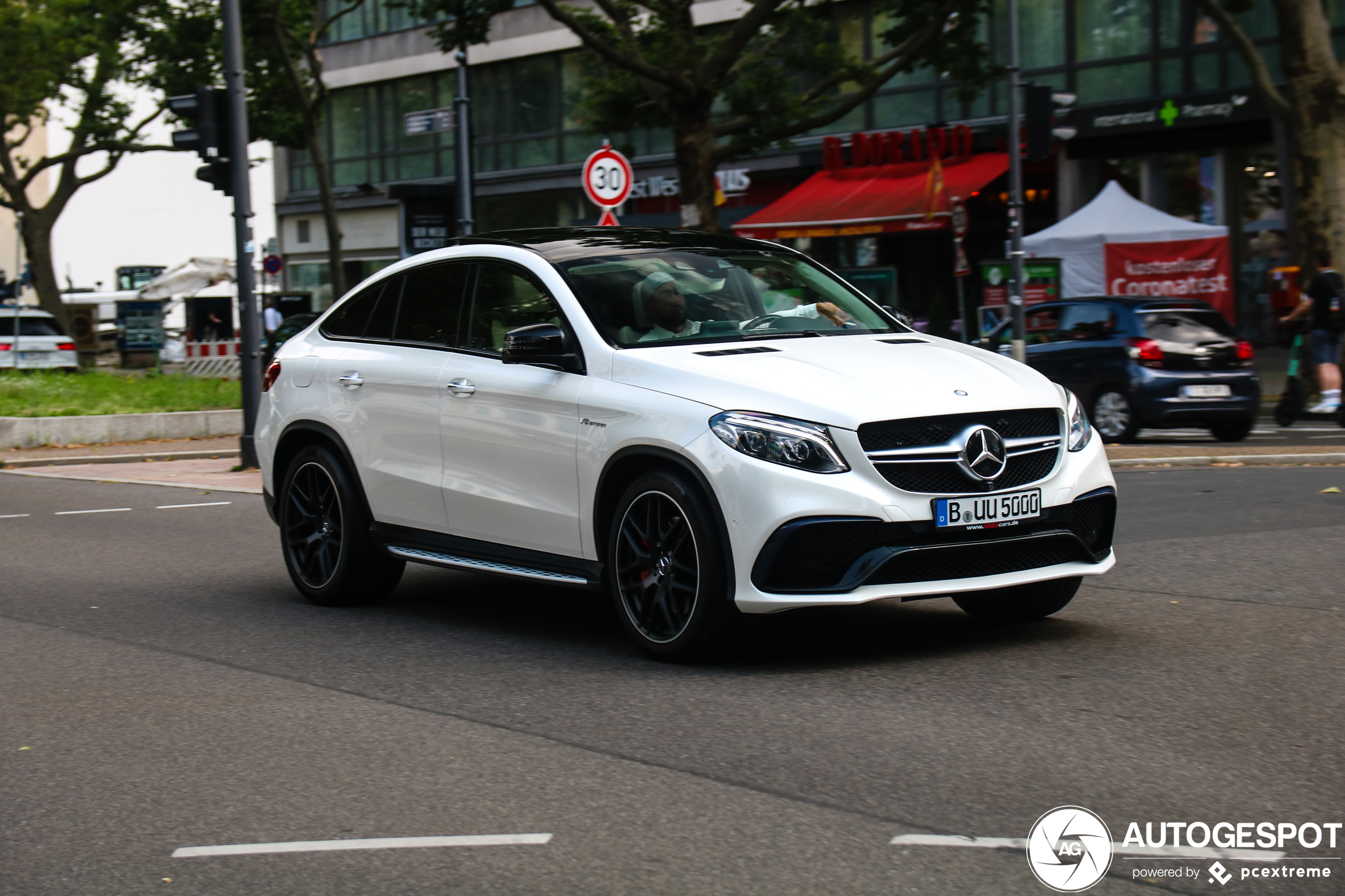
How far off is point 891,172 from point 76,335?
97.1 ft

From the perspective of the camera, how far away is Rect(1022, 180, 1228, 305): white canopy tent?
81.8ft

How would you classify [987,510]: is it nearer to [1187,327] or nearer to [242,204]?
[242,204]

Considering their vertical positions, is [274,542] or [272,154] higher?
[272,154]

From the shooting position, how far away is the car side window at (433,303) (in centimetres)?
770

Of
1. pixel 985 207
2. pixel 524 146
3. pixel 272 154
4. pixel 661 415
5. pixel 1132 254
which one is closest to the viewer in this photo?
pixel 661 415

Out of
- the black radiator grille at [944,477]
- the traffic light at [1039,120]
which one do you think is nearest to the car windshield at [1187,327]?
the traffic light at [1039,120]

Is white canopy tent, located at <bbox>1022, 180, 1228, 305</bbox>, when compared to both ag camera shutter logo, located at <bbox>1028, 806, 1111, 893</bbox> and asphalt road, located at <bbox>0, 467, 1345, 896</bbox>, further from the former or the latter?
ag camera shutter logo, located at <bbox>1028, 806, 1111, 893</bbox>

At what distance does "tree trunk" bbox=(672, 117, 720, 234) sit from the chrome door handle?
13558 millimetres

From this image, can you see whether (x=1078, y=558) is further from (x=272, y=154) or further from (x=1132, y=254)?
(x=272, y=154)

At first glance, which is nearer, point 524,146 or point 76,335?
point 524,146

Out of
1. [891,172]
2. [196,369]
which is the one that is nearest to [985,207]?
[891,172]

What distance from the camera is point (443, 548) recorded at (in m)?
7.55

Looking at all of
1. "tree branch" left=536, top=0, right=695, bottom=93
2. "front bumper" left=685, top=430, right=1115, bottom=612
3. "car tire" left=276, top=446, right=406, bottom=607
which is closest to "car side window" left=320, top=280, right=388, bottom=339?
"car tire" left=276, top=446, right=406, bottom=607

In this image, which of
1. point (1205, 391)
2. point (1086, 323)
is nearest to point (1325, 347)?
point (1205, 391)
